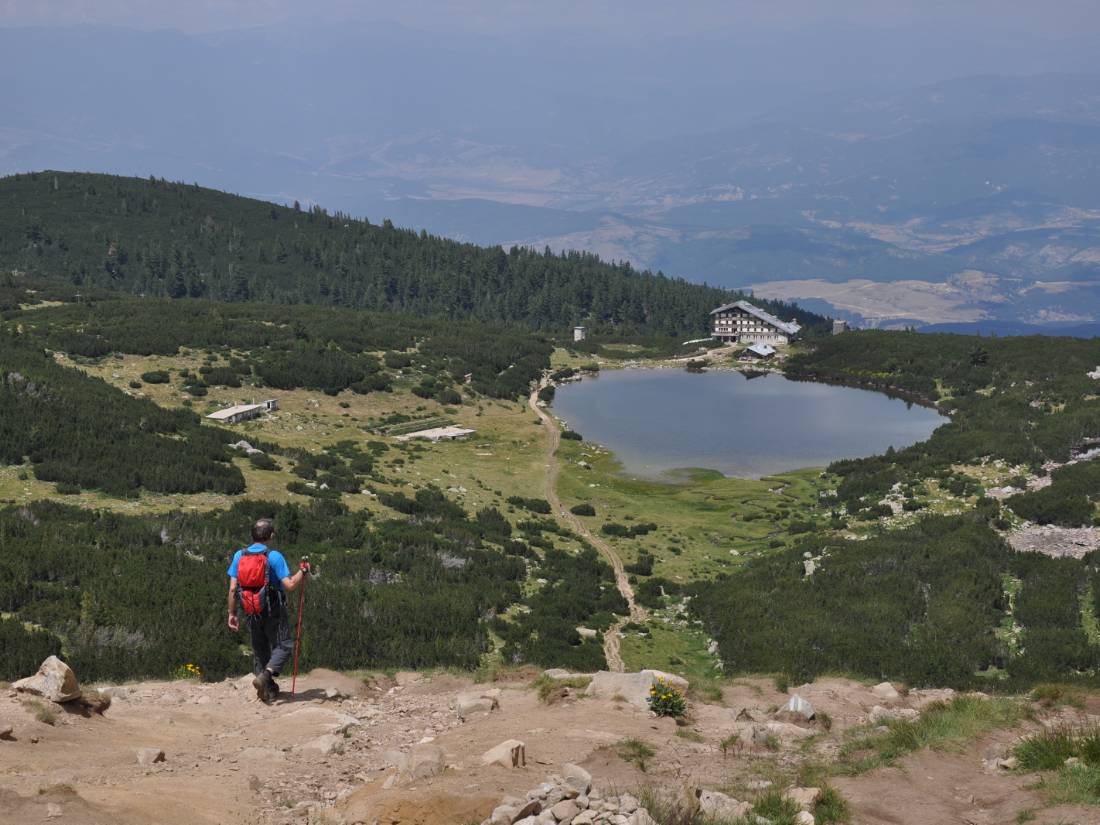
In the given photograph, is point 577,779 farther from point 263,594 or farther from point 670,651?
point 670,651

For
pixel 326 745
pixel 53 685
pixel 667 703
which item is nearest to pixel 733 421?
pixel 667 703

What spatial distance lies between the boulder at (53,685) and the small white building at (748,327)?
4727 inches

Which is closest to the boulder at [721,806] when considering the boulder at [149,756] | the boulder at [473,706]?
the boulder at [473,706]

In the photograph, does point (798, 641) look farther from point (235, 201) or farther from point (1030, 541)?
point (235, 201)

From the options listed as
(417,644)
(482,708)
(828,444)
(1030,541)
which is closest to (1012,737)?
(482,708)

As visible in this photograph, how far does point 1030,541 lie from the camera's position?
41.0 m

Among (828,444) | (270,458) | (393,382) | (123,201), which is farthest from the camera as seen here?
(123,201)

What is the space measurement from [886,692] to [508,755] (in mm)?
10213

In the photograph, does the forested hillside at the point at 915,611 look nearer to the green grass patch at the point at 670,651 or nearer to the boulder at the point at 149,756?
the green grass patch at the point at 670,651

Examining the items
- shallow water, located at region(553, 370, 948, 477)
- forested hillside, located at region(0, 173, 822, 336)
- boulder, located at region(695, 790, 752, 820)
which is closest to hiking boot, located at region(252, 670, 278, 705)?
boulder, located at region(695, 790, 752, 820)

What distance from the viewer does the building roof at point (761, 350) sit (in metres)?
118

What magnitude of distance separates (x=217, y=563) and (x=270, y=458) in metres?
17.5

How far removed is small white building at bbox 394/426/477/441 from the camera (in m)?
62.8

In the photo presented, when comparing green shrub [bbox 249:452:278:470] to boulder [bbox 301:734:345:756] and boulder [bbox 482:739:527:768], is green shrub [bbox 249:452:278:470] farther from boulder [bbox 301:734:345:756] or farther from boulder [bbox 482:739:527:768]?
boulder [bbox 482:739:527:768]
